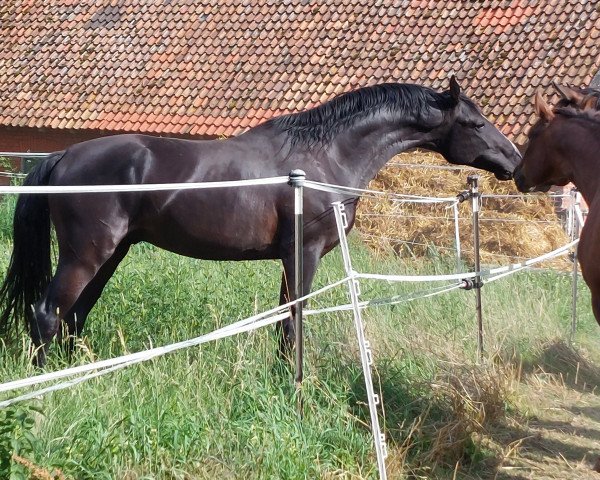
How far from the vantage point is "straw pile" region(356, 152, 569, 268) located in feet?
41.4

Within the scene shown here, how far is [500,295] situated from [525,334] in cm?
77

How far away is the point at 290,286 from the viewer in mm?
5848

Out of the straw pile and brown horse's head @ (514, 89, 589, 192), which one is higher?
brown horse's head @ (514, 89, 589, 192)

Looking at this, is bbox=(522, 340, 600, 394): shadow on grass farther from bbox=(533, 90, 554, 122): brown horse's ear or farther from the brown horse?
bbox=(533, 90, 554, 122): brown horse's ear

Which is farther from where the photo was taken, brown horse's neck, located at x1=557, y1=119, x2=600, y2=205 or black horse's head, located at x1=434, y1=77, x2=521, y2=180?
black horse's head, located at x1=434, y1=77, x2=521, y2=180

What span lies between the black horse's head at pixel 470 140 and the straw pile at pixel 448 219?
505 cm

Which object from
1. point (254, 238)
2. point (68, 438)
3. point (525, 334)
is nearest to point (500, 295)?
point (525, 334)

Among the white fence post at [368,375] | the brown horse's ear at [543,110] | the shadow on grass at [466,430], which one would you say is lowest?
the shadow on grass at [466,430]

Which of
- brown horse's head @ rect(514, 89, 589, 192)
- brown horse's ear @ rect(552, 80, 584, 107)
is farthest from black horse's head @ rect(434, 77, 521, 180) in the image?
brown horse's ear @ rect(552, 80, 584, 107)

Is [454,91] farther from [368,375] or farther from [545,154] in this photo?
[368,375]

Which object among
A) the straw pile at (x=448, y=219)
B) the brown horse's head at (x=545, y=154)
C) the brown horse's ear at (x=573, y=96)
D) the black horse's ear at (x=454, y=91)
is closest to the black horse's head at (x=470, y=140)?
the black horse's ear at (x=454, y=91)

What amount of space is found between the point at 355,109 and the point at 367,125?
14 cm

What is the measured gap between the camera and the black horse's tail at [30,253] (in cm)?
612

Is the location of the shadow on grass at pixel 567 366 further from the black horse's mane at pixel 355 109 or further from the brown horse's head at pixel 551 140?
the black horse's mane at pixel 355 109
